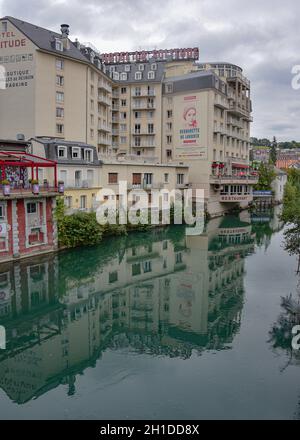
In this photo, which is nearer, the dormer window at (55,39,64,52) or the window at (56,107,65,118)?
the dormer window at (55,39,64,52)

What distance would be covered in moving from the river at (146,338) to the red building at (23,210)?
1291 millimetres

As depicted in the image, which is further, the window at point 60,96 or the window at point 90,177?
the window at point 60,96

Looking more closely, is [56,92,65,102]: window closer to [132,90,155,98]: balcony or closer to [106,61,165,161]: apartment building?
[106,61,165,161]: apartment building

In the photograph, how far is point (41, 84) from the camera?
4606 cm

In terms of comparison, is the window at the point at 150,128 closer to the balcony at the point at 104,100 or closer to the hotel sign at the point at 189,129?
the hotel sign at the point at 189,129

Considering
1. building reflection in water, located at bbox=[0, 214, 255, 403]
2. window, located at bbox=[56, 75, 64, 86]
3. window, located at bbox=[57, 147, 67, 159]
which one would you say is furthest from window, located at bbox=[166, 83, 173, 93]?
building reflection in water, located at bbox=[0, 214, 255, 403]

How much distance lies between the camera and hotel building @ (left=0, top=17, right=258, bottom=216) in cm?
4625

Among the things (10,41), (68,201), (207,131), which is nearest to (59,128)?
(10,41)

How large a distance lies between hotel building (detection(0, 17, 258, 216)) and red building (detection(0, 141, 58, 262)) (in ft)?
28.0

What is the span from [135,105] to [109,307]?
4723 cm

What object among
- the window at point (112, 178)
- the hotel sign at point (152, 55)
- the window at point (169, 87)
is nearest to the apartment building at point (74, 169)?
the window at point (112, 178)

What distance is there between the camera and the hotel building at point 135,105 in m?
46.2
